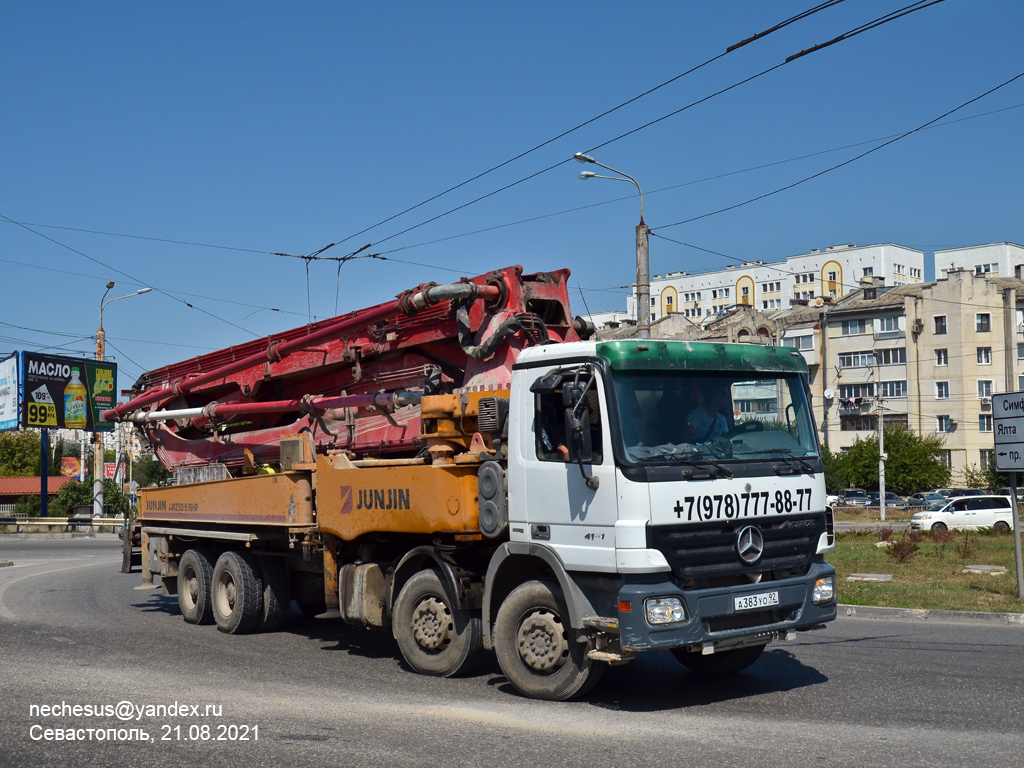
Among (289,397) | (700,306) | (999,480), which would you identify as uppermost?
(700,306)

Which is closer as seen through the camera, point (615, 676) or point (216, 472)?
point (615, 676)

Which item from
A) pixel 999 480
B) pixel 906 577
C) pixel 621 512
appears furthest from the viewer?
pixel 999 480

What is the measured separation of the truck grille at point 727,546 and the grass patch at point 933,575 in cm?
618

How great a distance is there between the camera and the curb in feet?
39.6

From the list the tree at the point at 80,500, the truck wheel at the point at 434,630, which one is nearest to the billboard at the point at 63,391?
the tree at the point at 80,500

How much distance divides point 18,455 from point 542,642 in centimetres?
9867

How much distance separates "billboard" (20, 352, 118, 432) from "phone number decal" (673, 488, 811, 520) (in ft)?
132

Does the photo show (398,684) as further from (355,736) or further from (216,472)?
(216,472)

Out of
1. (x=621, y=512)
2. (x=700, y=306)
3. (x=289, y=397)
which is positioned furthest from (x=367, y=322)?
(x=700, y=306)

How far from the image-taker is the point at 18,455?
94.1m

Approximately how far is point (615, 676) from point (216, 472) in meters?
6.87

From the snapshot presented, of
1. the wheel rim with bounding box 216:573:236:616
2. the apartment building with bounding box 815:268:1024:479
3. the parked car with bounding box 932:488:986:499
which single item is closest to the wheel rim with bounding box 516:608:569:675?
the wheel rim with bounding box 216:573:236:616

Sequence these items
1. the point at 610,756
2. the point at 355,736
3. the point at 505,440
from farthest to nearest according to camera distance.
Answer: the point at 505,440 → the point at 355,736 → the point at 610,756

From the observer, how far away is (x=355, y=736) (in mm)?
6488
